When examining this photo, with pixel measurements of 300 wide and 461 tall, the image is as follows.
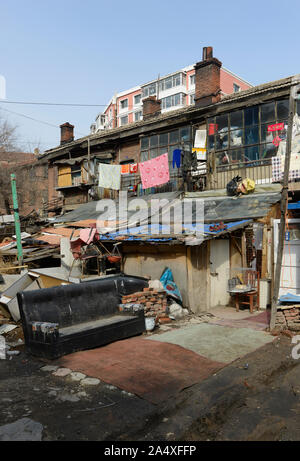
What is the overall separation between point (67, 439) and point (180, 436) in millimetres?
1274

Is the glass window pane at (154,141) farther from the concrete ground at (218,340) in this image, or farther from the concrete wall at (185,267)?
the concrete ground at (218,340)

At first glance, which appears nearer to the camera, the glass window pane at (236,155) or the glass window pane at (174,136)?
the glass window pane at (236,155)

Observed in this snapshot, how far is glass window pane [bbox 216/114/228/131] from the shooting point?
14305 mm

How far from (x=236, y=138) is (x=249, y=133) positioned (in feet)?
1.92

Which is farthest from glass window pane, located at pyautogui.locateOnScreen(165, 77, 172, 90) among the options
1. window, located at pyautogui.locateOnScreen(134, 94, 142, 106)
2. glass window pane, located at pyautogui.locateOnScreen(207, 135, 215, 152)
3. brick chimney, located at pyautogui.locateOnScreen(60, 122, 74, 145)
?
glass window pane, located at pyautogui.locateOnScreen(207, 135, 215, 152)

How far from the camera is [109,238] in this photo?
38.2 ft

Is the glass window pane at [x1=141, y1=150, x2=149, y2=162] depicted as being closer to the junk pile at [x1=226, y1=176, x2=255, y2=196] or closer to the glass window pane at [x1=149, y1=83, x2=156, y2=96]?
the junk pile at [x1=226, y1=176, x2=255, y2=196]

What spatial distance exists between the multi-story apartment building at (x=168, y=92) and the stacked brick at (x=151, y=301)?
35.4 metres

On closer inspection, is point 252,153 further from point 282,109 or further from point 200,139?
point 200,139

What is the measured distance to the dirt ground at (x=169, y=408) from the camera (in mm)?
3938

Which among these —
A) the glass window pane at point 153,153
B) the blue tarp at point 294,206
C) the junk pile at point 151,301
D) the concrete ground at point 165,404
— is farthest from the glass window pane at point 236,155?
the concrete ground at point 165,404

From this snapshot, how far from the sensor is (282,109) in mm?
12602

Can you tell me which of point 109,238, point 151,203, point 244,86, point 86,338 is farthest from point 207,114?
point 244,86
